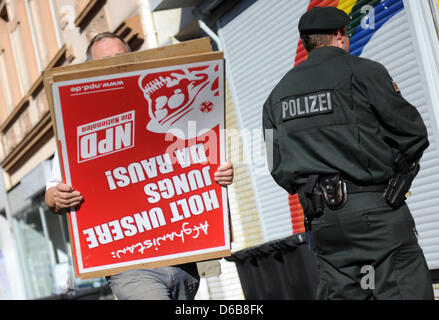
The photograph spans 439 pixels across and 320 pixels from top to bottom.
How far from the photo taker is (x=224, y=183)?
13.2 feet

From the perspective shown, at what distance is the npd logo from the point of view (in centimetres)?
398

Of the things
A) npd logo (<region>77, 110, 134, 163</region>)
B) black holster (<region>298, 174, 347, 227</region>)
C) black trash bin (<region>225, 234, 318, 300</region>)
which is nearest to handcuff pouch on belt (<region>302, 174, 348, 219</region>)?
black holster (<region>298, 174, 347, 227</region>)

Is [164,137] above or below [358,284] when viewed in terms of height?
above

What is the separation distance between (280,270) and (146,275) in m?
2.23

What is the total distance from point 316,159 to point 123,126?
1.01m

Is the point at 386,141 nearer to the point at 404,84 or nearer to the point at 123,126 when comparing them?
the point at 123,126

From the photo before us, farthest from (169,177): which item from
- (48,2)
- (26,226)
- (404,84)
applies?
(26,226)

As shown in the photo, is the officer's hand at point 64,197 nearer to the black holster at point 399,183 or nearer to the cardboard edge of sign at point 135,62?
the cardboard edge of sign at point 135,62

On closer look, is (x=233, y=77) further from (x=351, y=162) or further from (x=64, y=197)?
(x=351, y=162)

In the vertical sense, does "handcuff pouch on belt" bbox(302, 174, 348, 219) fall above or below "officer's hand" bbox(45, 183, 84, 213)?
below

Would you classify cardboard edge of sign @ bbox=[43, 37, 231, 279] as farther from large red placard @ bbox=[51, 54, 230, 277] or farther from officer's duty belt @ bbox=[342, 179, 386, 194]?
officer's duty belt @ bbox=[342, 179, 386, 194]

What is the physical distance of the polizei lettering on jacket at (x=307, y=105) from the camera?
12.0 feet

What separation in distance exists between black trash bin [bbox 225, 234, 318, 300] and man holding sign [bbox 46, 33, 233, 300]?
183cm

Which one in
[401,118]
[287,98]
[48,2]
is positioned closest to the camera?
[401,118]
